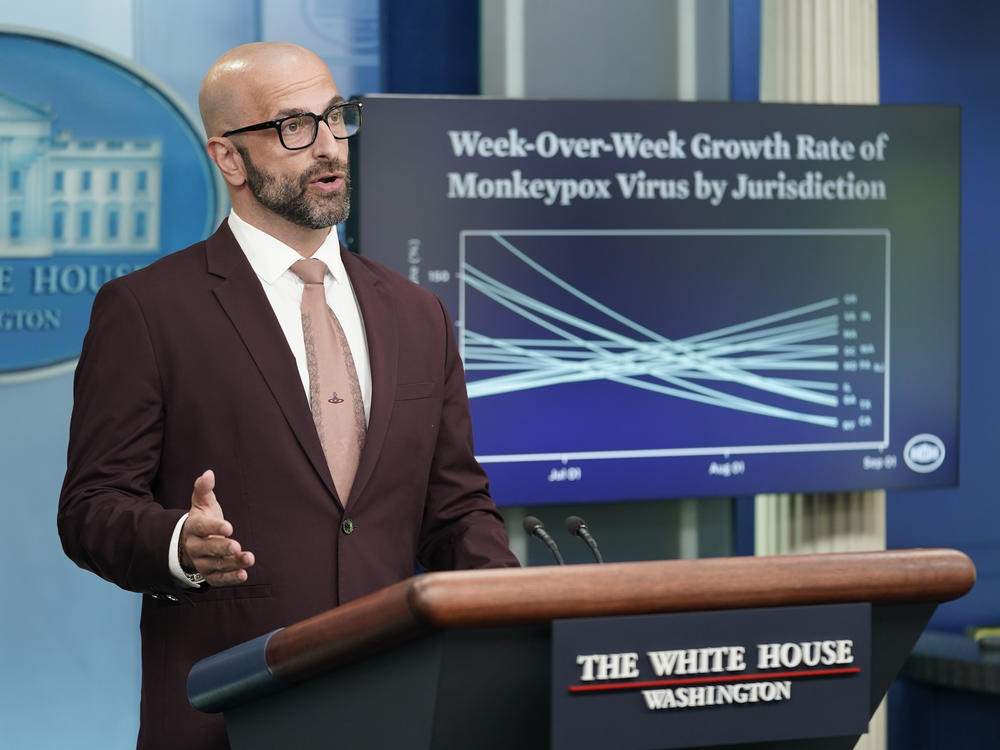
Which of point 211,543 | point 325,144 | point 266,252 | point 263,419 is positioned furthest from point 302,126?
point 211,543

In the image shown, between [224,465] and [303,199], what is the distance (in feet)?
1.21

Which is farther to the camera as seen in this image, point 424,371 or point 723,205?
point 723,205

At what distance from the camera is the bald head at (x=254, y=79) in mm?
1799

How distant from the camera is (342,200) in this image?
1.79 meters

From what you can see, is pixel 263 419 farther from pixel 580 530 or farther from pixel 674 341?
pixel 674 341

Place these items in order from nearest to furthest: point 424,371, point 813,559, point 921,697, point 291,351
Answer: point 813,559, point 291,351, point 424,371, point 921,697

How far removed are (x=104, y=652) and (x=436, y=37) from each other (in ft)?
5.76

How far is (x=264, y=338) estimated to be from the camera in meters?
1.72

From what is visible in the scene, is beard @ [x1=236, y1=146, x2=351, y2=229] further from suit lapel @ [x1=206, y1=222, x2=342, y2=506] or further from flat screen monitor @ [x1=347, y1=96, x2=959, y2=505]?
flat screen monitor @ [x1=347, y1=96, x2=959, y2=505]

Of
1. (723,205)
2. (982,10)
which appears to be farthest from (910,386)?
(982,10)

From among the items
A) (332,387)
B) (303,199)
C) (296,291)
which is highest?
(303,199)

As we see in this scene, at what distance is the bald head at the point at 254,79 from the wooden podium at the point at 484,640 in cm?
88

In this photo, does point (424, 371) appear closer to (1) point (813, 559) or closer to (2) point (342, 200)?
(2) point (342, 200)

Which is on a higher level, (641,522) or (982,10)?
(982,10)
